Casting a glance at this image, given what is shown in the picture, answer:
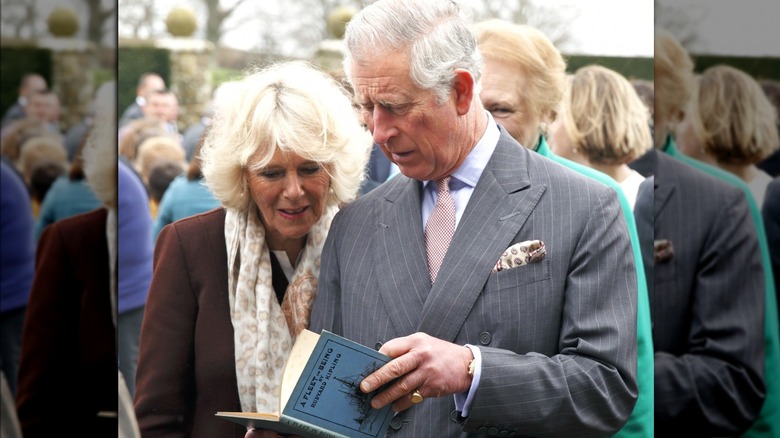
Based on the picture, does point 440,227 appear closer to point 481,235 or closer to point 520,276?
point 481,235

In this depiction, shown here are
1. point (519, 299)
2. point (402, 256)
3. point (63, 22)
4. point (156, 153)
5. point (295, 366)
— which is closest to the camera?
point (295, 366)

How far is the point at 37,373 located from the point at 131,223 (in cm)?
104

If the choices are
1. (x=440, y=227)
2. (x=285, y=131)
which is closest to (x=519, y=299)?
(x=440, y=227)

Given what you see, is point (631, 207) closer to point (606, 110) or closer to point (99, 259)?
point (606, 110)

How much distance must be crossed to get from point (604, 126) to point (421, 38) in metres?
0.90

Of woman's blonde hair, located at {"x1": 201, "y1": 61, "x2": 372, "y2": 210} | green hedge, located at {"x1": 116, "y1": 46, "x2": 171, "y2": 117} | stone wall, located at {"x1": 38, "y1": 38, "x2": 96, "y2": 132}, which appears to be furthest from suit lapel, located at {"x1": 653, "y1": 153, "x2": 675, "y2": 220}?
stone wall, located at {"x1": 38, "y1": 38, "x2": 96, "y2": 132}

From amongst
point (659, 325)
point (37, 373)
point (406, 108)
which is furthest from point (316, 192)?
point (37, 373)

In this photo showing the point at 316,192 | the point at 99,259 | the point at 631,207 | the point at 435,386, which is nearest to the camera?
the point at 435,386

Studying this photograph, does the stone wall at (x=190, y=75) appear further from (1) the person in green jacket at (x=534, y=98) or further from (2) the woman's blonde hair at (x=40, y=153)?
(2) the woman's blonde hair at (x=40, y=153)

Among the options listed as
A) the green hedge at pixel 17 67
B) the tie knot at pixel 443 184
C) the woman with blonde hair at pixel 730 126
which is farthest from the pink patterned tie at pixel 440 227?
the green hedge at pixel 17 67

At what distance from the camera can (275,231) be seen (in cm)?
327

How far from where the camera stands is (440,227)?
309 centimetres

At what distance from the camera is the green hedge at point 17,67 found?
169 inches

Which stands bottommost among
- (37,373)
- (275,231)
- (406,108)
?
(37,373)
